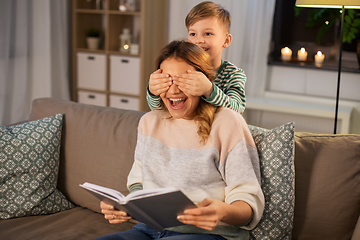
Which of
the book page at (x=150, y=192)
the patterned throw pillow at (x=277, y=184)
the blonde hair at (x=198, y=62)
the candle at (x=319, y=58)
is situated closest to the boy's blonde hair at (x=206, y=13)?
the blonde hair at (x=198, y=62)

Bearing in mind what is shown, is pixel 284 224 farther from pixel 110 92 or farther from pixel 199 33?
pixel 110 92

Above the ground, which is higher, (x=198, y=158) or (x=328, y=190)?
(x=198, y=158)

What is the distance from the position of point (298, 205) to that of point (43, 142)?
1.06 meters

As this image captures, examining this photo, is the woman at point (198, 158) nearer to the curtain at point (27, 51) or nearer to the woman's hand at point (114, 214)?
the woman's hand at point (114, 214)

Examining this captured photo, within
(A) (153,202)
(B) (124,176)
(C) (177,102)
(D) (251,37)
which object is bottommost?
(B) (124,176)

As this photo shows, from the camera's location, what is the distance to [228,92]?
1429 mm

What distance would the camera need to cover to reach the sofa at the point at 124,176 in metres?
1.24

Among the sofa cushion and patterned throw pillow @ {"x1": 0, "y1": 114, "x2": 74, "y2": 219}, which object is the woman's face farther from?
patterned throw pillow @ {"x1": 0, "y1": 114, "x2": 74, "y2": 219}

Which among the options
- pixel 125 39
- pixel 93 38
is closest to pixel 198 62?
pixel 125 39

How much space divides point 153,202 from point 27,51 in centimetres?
299

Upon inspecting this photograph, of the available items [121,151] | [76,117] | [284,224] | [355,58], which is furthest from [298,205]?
[355,58]

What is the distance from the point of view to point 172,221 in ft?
3.28

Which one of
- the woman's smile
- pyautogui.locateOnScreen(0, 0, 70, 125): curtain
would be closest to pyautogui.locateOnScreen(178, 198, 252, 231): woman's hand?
the woman's smile

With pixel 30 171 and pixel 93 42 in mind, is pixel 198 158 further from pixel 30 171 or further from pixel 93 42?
pixel 93 42
